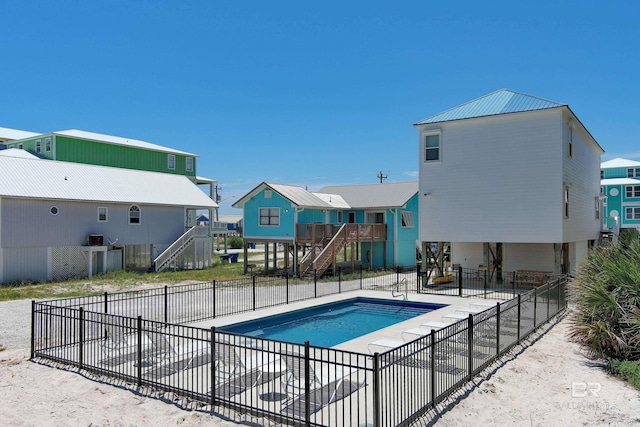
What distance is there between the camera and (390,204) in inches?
1442

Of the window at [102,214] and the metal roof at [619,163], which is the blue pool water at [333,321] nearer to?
the window at [102,214]

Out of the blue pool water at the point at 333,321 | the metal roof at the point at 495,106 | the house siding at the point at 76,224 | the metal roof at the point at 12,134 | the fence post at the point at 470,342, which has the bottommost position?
the blue pool water at the point at 333,321

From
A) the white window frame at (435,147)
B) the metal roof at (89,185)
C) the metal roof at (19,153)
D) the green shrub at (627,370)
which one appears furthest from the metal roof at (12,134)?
the green shrub at (627,370)

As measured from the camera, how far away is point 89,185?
34.2m

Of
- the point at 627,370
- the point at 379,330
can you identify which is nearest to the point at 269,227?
the point at 379,330

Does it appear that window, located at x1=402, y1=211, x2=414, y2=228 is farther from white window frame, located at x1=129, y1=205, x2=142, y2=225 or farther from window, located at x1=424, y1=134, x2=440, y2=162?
white window frame, located at x1=129, y1=205, x2=142, y2=225

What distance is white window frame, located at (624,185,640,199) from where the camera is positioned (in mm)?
52812

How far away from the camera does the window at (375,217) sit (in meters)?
38.0

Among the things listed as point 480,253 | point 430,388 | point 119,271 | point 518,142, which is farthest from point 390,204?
point 430,388

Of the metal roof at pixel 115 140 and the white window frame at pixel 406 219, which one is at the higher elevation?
the metal roof at pixel 115 140

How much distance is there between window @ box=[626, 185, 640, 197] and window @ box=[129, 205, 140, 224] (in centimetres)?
5048

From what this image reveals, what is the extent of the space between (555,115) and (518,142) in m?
1.91

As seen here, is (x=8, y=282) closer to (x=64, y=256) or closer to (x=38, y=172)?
(x=64, y=256)

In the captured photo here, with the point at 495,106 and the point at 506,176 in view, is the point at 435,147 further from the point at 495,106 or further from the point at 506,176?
the point at 506,176
